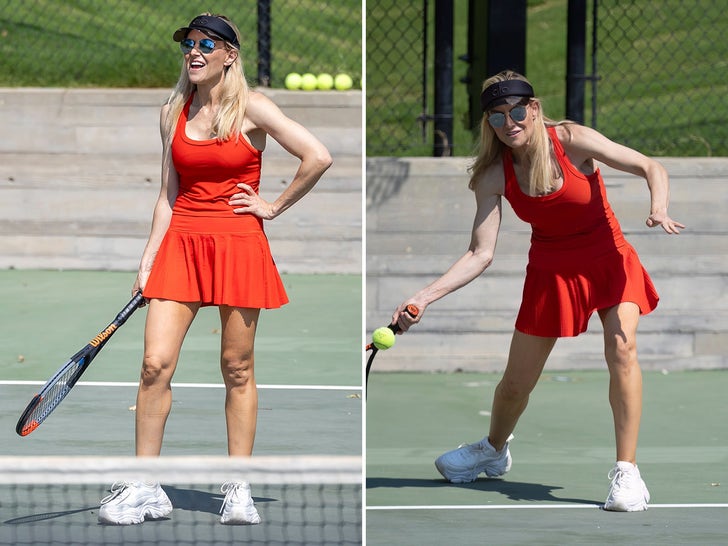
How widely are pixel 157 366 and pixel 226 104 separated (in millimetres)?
910

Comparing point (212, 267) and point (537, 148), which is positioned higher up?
point (537, 148)

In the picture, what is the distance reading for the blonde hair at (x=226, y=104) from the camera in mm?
4449

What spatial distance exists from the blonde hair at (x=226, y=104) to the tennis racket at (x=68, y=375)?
63 cm

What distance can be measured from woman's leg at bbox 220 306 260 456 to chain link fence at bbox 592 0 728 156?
4.78 meters

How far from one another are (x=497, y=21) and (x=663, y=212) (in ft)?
13.5

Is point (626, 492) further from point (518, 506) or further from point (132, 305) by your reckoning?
point (132, 305)

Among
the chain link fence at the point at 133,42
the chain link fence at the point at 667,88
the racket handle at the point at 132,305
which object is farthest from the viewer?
the chain link fence at the point at 133,42

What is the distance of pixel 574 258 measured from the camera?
508 centimetres

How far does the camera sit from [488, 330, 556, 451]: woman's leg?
524cm

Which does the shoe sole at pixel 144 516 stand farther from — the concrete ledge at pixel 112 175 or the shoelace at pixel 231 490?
the concrete ledge at pixel 112 175

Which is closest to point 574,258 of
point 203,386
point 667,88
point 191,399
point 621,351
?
point 621,351

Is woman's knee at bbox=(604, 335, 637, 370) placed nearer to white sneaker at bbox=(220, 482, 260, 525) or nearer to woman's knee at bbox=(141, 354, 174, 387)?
white sneaker at bbox=(220, 482, 260, 525)

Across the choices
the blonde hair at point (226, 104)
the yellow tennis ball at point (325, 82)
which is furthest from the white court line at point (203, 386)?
the yellow tennis ball at point (325, 82)

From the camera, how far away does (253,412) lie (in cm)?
465
